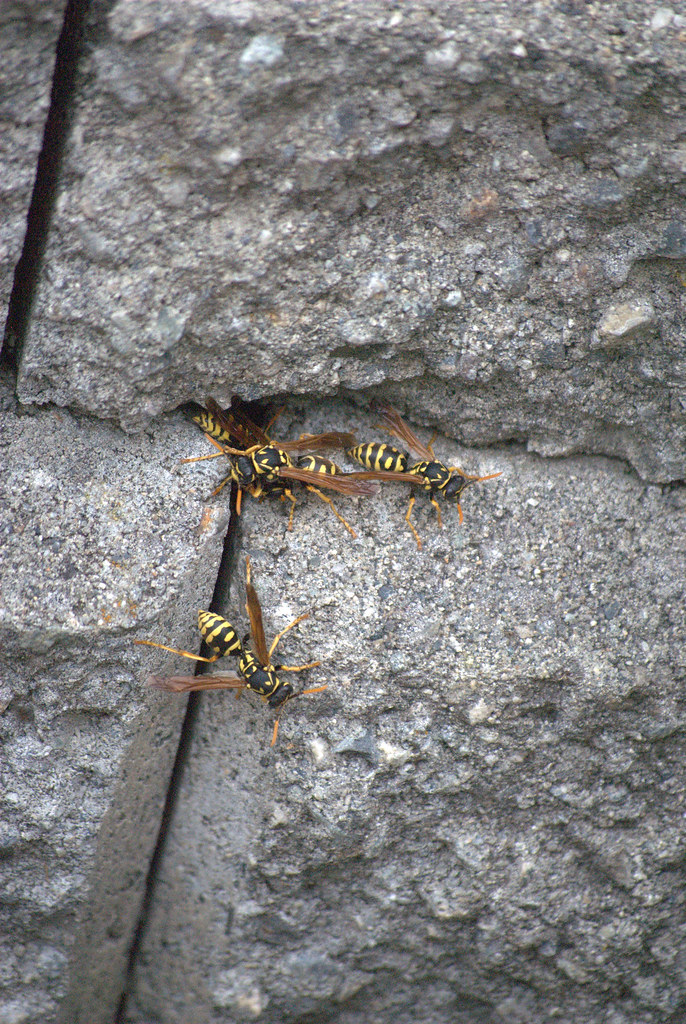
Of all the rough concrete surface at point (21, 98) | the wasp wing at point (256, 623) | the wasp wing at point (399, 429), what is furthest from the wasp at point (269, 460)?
the rough concrete surface at point (21, 98)

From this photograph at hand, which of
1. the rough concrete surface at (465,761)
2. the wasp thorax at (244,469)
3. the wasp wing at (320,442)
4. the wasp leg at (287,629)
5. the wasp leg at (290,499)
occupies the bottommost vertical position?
the rough concrete surface at (465,761)

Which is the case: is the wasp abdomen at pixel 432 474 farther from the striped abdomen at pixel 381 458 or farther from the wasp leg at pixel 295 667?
the wasp leg at pixel 295 667

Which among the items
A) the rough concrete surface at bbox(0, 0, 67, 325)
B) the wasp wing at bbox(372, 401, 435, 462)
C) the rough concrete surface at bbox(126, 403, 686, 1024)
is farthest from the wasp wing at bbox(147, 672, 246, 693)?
the rough concrete surface at bbox(0, 0, 67, 325)

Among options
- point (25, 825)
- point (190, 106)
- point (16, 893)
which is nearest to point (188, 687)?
point (25, 825)

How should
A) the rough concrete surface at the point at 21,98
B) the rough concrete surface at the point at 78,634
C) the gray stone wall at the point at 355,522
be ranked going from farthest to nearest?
1. the rough concrete surface at the point at 78,634
2. the gray stone wall at the point at 355,522
3. the rough concrete surface at the point at 21,98

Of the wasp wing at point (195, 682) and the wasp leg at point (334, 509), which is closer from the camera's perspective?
the wasp wing at point (195, 682)

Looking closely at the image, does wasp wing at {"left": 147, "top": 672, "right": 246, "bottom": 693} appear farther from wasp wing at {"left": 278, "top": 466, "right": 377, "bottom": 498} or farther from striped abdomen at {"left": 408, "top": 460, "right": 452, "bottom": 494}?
striped abdomen at {"left": 408, "top": 460, "right": 452, "bottom": 494}

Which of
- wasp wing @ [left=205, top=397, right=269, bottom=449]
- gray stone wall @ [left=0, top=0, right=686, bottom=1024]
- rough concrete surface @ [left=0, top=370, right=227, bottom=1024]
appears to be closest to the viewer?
gray stone wall @ [left=0, top=0, right=686, bottom=1024]

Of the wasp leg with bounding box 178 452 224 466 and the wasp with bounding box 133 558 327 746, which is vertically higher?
the wasp leg with bounding box 178 452 224 466

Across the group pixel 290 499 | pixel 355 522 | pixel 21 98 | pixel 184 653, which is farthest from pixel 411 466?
pixel 21 98
